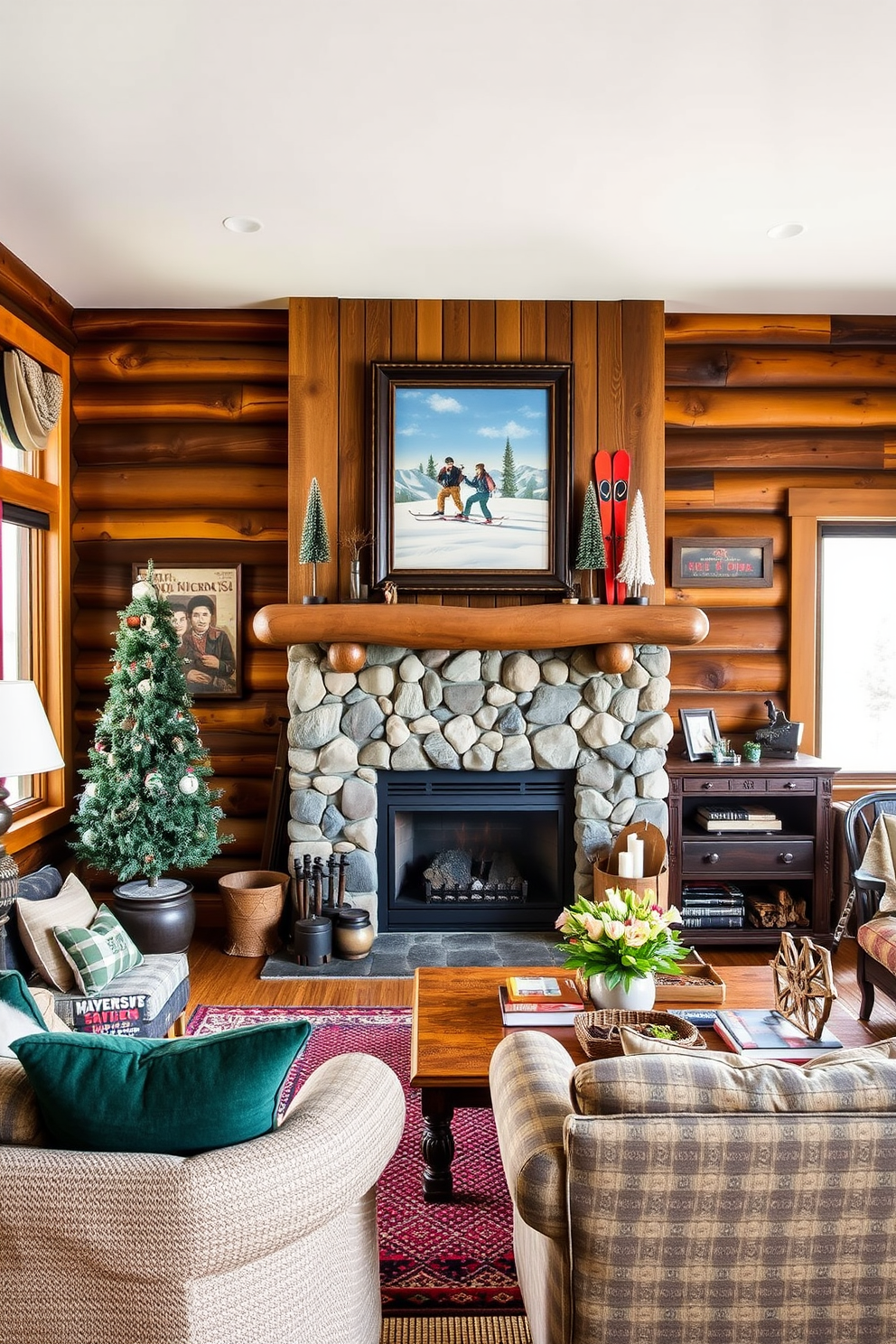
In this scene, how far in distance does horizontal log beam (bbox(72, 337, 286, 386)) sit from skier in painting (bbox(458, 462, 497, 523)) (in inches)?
45.2

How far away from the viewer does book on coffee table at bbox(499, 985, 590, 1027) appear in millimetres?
2496

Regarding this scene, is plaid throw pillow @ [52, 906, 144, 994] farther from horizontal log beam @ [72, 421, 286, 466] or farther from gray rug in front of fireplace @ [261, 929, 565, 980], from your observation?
horizontal log beam @ [72, 421, 286, 466]

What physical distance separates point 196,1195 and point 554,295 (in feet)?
13.5

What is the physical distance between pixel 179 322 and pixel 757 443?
3.04 metres

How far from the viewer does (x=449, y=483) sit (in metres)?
4.46

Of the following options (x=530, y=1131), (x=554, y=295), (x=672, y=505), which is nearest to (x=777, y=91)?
(x=554, y=295)

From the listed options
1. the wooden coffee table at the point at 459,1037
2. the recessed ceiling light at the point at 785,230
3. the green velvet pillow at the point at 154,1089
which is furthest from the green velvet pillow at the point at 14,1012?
the recessed ceiling light at the point at 785,230

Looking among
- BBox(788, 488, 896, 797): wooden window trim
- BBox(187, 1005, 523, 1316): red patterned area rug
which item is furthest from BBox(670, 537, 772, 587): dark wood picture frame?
BBox(187, 1005, 523, 1316): red patterned area rug

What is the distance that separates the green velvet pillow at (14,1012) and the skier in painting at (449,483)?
3092mm

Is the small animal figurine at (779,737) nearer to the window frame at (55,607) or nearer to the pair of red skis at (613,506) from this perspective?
the pair of red skis at (613,506)

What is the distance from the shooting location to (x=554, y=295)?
14.5ft

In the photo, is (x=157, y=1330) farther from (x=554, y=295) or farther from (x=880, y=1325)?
(x=554, y=295)

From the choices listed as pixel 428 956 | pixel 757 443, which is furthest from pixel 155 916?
pixel 757 443

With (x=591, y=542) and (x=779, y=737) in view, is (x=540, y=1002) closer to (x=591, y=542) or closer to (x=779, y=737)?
(x=591, y=542)
